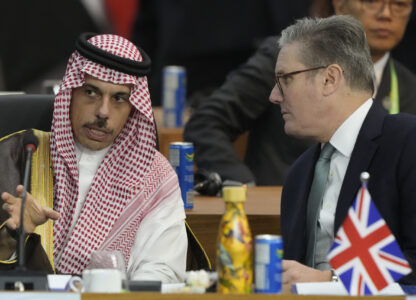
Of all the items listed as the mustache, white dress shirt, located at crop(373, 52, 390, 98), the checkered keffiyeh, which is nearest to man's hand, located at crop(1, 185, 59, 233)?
the checkered keffiyeh

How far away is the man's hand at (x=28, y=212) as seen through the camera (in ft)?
11.7

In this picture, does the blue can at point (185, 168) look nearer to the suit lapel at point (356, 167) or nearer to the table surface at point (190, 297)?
the suit lapel at point (356, 167)

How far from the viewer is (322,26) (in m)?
4.13

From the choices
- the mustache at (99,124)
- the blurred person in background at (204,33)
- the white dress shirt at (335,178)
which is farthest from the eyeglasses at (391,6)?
the blurred person in background at (204,33)

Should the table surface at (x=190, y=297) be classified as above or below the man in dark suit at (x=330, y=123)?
below

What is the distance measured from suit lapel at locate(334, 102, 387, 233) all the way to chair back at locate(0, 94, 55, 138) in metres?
1.12

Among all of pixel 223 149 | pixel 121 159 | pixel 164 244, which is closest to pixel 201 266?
pixel 164 244

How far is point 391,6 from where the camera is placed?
5973 mm

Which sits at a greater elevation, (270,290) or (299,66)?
(299,66)

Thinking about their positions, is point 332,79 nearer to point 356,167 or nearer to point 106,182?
point 356,167

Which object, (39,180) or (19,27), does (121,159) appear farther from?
(19,27)

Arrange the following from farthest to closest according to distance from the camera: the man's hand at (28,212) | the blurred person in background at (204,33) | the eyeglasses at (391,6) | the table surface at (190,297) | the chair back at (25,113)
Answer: the blurred person in background at (204,33) < the eyeglasses at (391,6) < the chair back at (25,113) < the man's hand at (28,212) < the table surface at (190,297)

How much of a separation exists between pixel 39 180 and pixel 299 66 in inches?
37.7

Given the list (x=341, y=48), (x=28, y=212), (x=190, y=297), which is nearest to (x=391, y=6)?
(x=341, y=48)
